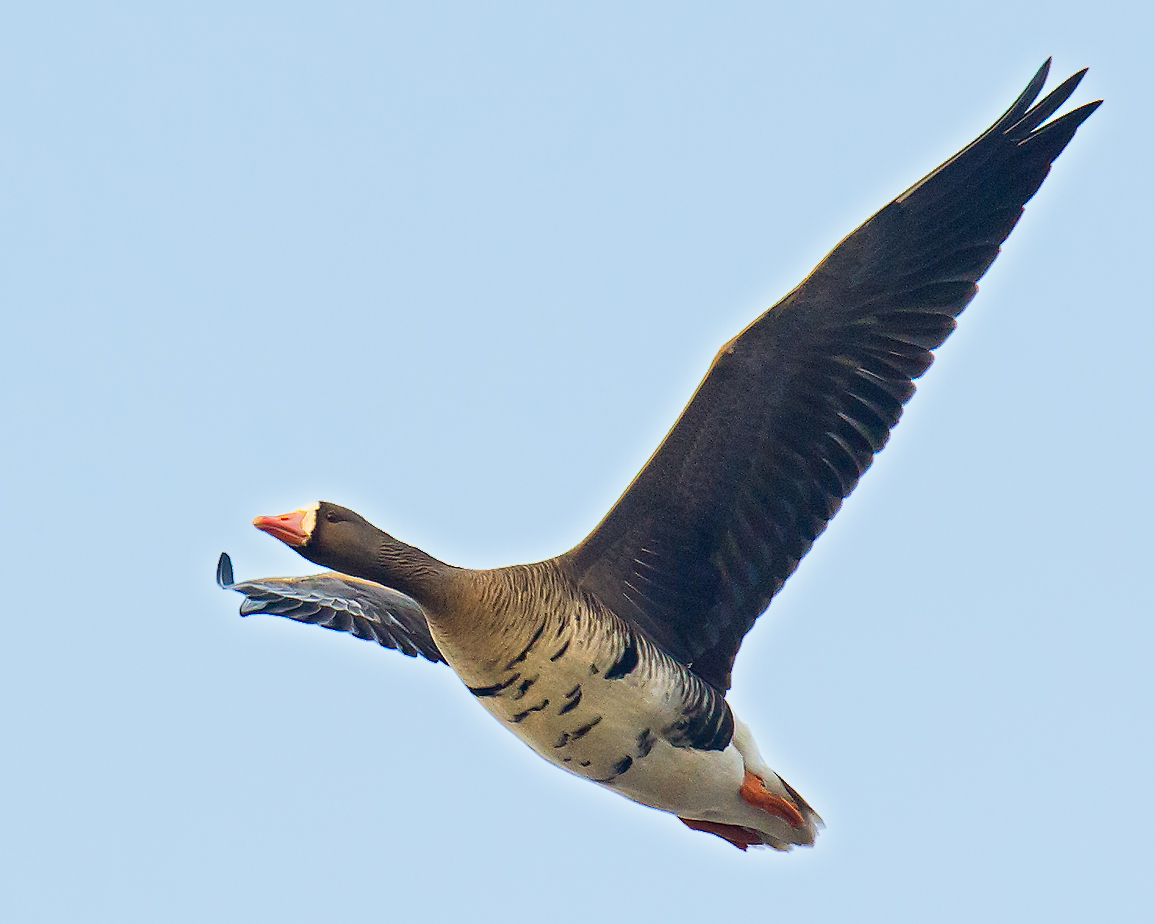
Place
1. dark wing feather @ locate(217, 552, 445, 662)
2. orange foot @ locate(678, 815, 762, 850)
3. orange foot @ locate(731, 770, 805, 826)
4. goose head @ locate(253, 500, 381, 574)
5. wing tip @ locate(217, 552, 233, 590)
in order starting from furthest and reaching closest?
dark wing feather @ locate(217, 552, 445, 662) < orange foot @ locate(678, 815, 762, 850) < wing tip @ locate(217, 552, 233, 590) < orange foot @ locate(731, 770, 805, 826) < goose head @ locate(253, 500, 381, 574)

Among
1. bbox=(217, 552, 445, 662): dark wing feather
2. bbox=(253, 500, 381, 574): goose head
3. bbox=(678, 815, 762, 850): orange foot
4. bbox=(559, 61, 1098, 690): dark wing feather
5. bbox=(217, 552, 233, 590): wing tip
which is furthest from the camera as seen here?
bbox=(217, 552, 445, 662): dark wing feather

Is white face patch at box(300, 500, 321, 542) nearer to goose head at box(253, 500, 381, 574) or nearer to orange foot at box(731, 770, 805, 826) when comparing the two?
goose head at box(253, 500, 381, 574)

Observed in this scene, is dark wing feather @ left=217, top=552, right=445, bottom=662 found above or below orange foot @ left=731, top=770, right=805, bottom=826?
above

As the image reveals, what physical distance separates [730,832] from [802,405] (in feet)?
10.5

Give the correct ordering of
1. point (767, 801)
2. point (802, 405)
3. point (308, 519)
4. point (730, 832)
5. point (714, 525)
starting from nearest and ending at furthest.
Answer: point (308, 519) < point (802, 405) < point (714, 525) < point (767, 801) < point (730, 832)

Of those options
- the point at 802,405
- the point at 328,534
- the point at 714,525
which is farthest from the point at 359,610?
the point at 802,405

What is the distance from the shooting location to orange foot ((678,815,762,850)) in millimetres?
10594

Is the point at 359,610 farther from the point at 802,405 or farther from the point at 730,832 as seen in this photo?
the point at 802,405

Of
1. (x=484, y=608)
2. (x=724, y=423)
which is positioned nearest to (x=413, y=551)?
(x=484, y=608)

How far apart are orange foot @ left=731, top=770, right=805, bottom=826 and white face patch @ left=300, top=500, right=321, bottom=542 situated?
3122 mm

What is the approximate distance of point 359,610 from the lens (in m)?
11.1

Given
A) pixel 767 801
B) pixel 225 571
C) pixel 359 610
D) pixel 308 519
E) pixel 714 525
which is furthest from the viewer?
pixel 359 610

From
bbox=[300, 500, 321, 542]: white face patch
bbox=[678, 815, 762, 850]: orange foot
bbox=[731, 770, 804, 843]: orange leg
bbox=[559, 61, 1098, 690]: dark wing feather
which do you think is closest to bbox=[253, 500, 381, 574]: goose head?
bbox=[300, 500, 321, 542]: white face patch

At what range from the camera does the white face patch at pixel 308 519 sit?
888 cm
